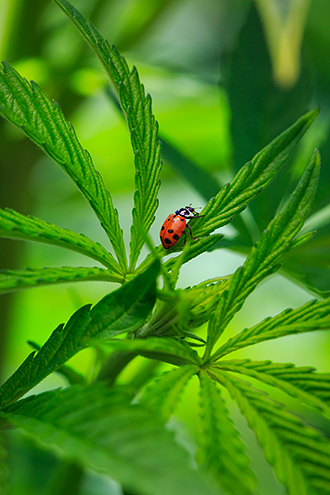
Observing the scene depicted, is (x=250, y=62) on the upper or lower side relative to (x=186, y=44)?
lower

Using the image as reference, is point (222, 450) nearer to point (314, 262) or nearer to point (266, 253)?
point (266, 253)

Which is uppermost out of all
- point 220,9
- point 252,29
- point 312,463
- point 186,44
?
point 220,9

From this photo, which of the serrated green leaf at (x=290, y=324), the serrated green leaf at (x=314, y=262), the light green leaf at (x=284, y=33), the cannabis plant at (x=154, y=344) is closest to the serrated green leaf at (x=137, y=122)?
the cannabis plant at (x=154, y=344)

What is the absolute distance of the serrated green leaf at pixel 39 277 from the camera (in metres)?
0.27

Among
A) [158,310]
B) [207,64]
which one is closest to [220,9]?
[207,64]

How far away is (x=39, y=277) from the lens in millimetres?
278

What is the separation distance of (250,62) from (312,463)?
63 centimetres

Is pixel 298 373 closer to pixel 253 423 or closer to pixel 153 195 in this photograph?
pixel 253 423

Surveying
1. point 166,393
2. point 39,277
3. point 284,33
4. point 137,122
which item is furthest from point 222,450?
point 284,33

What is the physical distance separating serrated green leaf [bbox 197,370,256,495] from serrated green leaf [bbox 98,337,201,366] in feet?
0.11

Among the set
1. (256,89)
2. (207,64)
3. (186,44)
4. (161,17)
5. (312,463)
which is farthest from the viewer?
(186,44)

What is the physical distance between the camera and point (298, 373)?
0.29 m

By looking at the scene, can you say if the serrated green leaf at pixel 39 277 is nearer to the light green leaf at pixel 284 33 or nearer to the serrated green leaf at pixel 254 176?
the serrated green leaf at pixel 254 176

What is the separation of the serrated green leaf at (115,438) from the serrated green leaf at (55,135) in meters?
0.12
